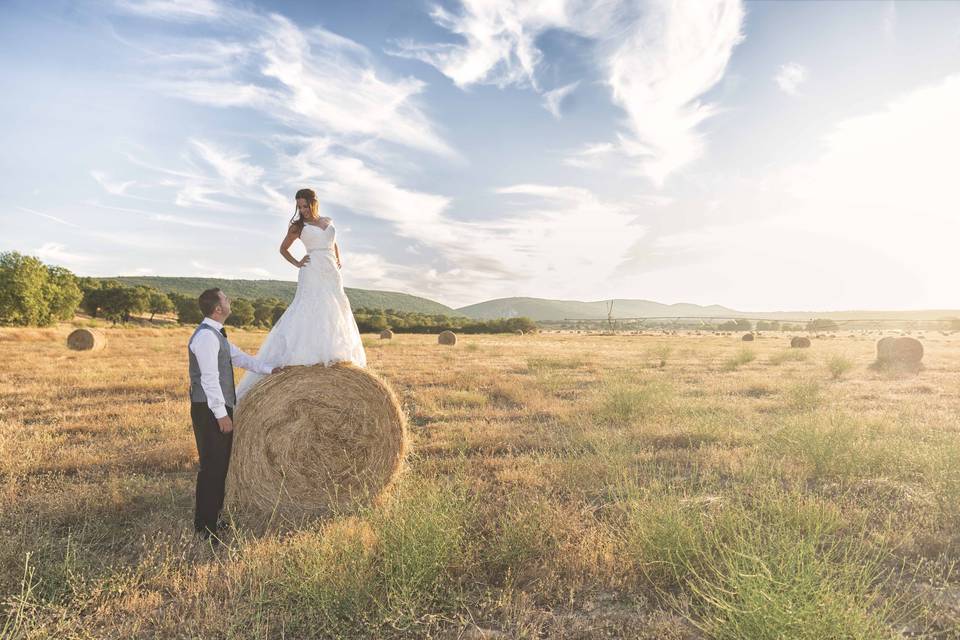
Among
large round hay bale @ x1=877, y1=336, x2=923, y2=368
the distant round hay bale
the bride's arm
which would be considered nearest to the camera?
the bride's arm

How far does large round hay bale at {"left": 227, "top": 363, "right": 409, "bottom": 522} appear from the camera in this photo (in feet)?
17.7

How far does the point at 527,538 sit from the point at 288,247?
12.9 ft

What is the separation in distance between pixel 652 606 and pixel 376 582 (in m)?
2.02

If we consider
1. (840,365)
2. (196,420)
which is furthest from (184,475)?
(840,365)

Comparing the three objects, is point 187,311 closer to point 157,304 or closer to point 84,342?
point 157,304

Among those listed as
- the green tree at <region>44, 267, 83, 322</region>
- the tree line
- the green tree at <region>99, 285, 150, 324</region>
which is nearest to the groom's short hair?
the tree line

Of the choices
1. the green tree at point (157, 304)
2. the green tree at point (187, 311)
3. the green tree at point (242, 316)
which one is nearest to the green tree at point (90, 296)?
the green tree at point (157, 304)

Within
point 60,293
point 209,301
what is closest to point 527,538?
point 209,301

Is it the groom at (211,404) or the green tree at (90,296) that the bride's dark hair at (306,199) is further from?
the green tree at (90,296)

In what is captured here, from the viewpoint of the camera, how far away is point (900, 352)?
21422 millimetres

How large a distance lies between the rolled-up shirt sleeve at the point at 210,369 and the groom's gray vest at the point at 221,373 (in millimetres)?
47

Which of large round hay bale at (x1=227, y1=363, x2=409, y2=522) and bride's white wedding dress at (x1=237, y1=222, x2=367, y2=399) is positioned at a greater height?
bride's white wedding dress at (x1=237, y1=222, x2=367, y2=399)

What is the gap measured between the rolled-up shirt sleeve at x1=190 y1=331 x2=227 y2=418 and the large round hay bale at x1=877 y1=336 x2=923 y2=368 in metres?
24.8

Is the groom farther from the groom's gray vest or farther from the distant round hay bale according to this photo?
the distant round hay bale
